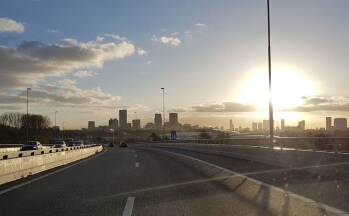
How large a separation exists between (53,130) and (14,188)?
16468cm

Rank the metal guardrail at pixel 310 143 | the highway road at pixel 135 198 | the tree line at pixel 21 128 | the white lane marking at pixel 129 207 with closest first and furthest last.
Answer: the white lane marking at pixel 129 207 < the highway road at pixel 135 198 < the metal guardrail at pixel 310 143 < the tree line at pixel 21 128

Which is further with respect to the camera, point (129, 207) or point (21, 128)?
point (21, 128)

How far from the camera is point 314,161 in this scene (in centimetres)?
1683

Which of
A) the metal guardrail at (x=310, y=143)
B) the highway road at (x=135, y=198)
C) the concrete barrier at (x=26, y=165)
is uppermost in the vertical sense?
the metal guardrail at (x=310, y=143)

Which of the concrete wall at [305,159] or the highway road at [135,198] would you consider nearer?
the highway road at [135,198]

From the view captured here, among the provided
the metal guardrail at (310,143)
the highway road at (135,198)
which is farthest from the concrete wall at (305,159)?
the highway road at (135,198)

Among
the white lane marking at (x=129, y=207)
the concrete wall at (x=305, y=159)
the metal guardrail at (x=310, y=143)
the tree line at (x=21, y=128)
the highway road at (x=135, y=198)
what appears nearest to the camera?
the white lane marking at (x=129, y=207)

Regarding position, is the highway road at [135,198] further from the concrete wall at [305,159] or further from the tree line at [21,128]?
the tree line at [21,128]

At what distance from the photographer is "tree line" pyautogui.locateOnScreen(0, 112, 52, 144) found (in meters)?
121

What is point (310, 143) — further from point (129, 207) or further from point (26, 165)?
point (26, 165)

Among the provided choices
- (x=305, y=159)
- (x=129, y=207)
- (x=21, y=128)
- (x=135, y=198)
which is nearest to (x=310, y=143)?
(x=305, y=159)

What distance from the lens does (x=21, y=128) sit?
13000 cm

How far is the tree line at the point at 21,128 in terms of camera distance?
397 feet

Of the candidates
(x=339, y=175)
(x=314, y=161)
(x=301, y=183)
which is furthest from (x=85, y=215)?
(x=314, y=161)
